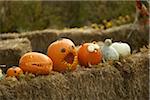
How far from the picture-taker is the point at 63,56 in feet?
15.9

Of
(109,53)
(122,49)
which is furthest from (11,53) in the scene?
(109,53)

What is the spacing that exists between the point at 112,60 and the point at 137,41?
4.19 metres

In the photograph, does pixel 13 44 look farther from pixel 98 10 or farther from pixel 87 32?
pixel 98 10

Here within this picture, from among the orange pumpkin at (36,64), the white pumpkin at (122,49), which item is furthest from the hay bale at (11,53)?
the orange pumpkin at (36,64)

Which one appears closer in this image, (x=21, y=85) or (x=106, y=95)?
(x=21, y=85)

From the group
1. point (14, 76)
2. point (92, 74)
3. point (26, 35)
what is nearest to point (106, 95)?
point (92, 74)

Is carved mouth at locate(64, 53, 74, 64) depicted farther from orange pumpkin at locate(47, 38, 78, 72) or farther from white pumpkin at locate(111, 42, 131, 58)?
white pumpkin at locate(111, 42, 131, 58)

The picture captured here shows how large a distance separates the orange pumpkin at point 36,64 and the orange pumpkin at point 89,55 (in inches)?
16.5

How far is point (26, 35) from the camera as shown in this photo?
912 cm

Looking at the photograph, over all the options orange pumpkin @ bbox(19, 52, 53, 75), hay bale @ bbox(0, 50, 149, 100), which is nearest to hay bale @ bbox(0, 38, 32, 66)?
hay bale @ bbox(0, 50, 149, 100)

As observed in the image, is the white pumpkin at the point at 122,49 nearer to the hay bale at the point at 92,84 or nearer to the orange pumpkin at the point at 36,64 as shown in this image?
the hay bale at the point at 92,84

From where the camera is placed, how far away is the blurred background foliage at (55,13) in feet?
41.3

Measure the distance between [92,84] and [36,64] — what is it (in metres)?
0.60

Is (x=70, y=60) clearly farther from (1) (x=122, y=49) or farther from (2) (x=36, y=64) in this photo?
(1) (x=122, y=49)
